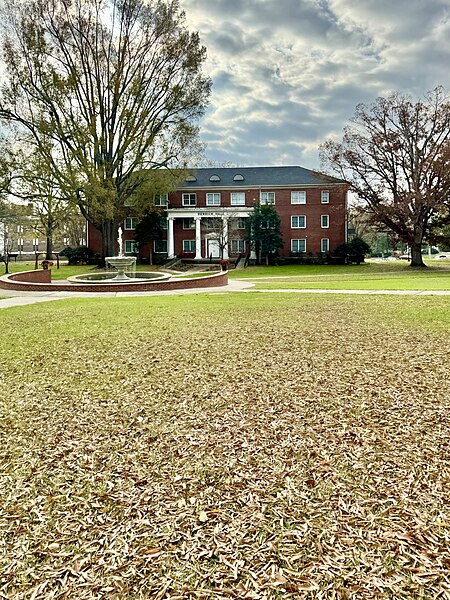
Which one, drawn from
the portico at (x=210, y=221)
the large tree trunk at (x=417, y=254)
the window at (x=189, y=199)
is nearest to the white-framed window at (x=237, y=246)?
the portico at (x=210, y=221)

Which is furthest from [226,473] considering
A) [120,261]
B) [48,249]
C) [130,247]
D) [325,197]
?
[48,249]

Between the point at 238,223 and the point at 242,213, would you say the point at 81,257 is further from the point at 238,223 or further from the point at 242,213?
the point at 242,213

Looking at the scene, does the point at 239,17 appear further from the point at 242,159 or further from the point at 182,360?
the point at 242,159

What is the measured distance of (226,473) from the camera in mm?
3002

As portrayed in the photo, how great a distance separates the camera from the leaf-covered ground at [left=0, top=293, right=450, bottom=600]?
206cm

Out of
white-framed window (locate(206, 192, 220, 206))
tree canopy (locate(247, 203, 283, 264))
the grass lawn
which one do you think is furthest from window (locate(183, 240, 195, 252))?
the grass lawn

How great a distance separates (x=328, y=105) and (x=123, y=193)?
17844mm

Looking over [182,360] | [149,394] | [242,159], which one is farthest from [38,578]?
[242,159]

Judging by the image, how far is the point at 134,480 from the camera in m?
2.93

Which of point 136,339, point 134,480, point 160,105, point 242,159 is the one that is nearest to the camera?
point 134,480

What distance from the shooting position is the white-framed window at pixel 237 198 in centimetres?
4666

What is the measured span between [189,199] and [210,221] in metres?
4.45

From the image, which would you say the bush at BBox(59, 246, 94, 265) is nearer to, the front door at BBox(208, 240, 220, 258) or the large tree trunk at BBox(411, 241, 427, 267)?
the front door at BBox(208, 240, 220, 258)

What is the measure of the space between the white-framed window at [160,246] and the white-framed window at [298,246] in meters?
14.2
